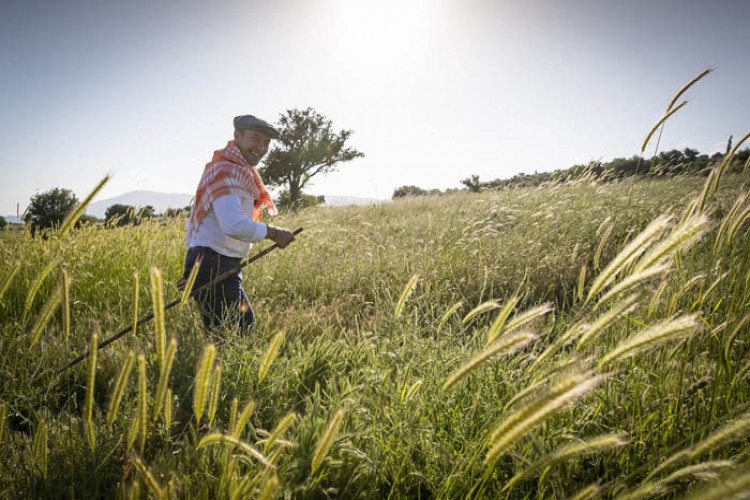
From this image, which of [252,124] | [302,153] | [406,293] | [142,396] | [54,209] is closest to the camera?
[142,396]

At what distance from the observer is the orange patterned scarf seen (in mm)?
2643

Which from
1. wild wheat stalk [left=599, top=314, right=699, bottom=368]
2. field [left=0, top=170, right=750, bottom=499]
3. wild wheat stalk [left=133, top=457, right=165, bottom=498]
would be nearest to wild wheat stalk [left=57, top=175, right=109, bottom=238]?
field [left=0, top=170, right=750, bottom=499]

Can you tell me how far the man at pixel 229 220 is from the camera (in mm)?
2572

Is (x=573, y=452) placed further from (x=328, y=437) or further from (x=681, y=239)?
(x=681, y=239)

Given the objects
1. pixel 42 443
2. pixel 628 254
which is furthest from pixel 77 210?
pixel 628 254

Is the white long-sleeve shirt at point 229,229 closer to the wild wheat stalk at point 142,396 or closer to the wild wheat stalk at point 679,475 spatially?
the wild wheat stalk at point 142,396

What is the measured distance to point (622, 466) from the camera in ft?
4.01

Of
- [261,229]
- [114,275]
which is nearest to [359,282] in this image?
[261,229]

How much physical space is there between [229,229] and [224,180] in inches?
14.7

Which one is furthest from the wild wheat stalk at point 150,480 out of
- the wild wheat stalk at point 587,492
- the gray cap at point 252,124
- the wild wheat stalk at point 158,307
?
the gray cap at point 252,124

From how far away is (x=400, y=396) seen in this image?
1396mm

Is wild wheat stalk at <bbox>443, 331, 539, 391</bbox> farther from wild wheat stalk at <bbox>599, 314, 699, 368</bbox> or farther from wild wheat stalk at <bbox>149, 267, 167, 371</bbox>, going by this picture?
wild wheat stalk at <bbox>149, 267, 167, 371</bbox>

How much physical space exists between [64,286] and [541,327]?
7.60 ft

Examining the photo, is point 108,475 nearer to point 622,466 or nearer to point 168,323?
point 168,323
